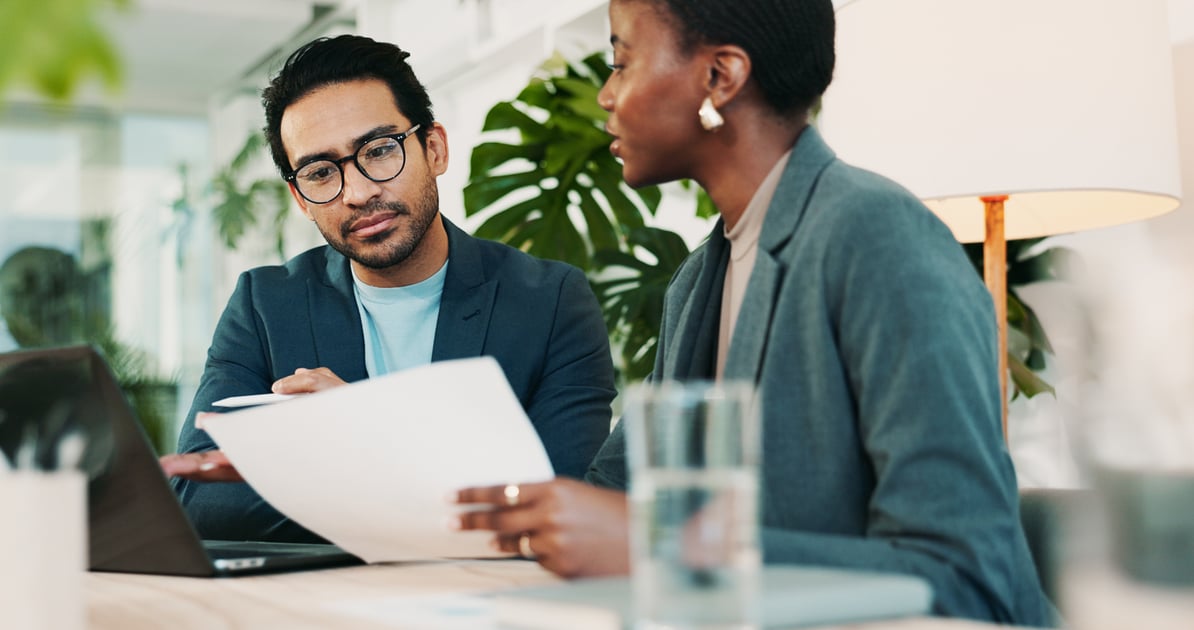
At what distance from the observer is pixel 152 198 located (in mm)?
6035

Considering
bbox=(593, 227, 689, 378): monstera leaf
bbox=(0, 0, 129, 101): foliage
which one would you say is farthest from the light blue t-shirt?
bbox=(0, 0, 129, 101): foliage

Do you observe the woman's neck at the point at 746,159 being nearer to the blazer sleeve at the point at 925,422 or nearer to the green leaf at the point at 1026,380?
the blazer sleeve at the point at 925,422

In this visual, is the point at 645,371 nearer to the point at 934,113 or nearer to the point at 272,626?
the point at 934,113

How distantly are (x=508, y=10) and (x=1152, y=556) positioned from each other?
2.88 metres

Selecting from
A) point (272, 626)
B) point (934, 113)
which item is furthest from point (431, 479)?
point (934, 113)

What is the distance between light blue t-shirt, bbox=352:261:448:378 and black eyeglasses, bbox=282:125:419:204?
15cm

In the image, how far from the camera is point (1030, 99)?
1.62m

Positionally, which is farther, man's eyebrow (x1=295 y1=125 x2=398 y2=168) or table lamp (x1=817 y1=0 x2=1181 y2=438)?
man's eyebrow (x1=295 y1=125 x2=398 y2=168)

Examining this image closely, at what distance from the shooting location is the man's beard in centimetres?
188

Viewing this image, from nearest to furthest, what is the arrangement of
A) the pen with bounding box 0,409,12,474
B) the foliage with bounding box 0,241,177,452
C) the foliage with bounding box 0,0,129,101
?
1. the foliage with bounding box 0,0,129,101
2. the pen with bounding box 0,409,12,474
3. the foliage with bounding box 0,241,177,452

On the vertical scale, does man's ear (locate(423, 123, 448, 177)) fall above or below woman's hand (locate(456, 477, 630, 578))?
above

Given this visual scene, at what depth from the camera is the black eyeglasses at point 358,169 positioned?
1911mm

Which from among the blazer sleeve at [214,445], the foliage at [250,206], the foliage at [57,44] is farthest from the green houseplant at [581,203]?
the foliage at [250,206]

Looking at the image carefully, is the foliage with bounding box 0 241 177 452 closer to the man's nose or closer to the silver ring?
the man's nose
